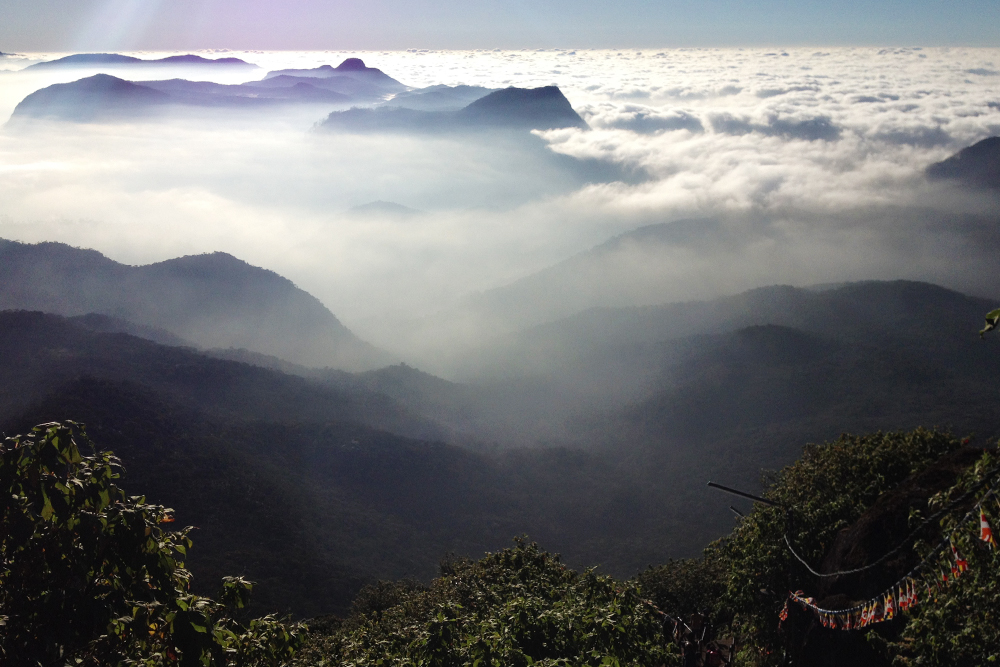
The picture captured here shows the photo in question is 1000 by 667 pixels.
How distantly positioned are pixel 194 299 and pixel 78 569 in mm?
189513

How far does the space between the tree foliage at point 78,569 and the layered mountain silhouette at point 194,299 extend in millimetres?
178047

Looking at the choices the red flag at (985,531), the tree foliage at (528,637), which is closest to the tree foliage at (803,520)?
the tree foliage at (528,637)

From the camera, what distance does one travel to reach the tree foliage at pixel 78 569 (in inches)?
263

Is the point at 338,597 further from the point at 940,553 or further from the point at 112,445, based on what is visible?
the point at 940,553

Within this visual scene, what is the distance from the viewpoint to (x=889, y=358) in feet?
558

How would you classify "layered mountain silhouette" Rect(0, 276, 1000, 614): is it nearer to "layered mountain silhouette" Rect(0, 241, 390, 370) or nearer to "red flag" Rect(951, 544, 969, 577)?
"layered mountain silhouette" Rect(0, 241, 390, 370)

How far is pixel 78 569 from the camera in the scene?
686 cm

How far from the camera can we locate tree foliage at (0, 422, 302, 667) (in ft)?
21.9

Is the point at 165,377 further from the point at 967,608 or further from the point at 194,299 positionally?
the point at 967,608

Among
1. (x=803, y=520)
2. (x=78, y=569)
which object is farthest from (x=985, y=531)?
(x=803, y=520)

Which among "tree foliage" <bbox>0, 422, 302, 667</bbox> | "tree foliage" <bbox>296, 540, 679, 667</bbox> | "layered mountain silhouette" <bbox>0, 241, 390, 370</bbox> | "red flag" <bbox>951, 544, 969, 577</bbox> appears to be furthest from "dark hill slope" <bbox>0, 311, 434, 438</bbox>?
"red flag" <bbox>951, 544, 969, 577</bbox>

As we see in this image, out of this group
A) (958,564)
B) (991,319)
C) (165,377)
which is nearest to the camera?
(991,319)

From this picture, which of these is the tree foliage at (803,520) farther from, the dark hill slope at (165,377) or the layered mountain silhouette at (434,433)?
the dark hill slope at (165,377)

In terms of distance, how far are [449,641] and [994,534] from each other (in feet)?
30.5
